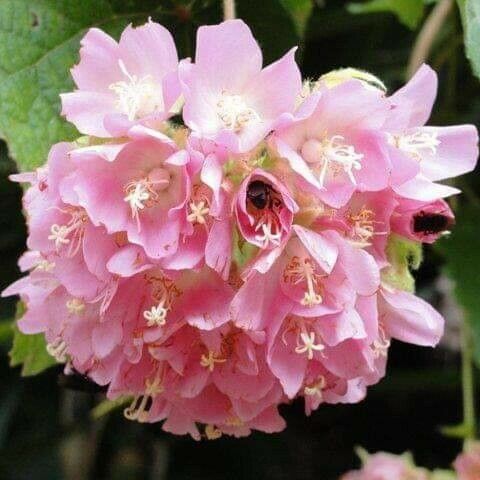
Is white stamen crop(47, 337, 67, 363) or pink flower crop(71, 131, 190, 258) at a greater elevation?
pink flower crop(71, 131, 190, 258)

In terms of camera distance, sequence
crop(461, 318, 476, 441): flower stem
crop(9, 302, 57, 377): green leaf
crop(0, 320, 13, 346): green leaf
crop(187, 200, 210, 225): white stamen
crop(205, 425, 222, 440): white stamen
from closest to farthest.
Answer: crop(187, 200, 210, 225): white stamen → crop(205, 425, 222, 440): white stamen → crop(9, 302, 57, 377): green leaf → crop(461, 318, 476, 441): flower stem → crop(0, 320, 13, 346): green leaf

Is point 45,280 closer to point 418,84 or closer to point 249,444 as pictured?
point 418,84

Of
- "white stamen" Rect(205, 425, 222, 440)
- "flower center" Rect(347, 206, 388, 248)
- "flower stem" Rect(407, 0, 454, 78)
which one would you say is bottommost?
"white stamen" Rect(205, 425, 222, 440)

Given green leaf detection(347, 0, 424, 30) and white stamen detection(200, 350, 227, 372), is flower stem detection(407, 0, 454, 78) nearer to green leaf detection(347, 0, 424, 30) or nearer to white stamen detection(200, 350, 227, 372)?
green leaf detection(347, 0, 424, 30)

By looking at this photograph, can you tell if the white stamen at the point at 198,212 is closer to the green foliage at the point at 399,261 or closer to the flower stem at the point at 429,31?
the green foliage at the point at 399,261

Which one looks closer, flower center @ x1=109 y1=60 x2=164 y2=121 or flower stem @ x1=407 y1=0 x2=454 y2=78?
flower center @ x1=109 y1=60 x2=164 y2=121

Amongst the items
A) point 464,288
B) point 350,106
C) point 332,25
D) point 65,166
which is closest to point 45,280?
point 65,166

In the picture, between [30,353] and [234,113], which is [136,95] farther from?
[30,353]

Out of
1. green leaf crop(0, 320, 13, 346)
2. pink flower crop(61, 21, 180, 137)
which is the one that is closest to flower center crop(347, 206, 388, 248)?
pink flower crop(61, 21, 180, 137)

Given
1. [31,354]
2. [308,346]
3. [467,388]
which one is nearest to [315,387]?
[308,346]
